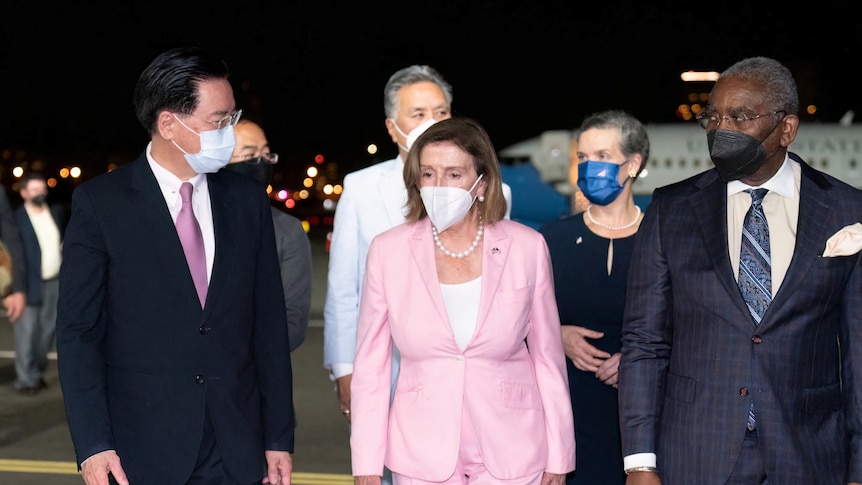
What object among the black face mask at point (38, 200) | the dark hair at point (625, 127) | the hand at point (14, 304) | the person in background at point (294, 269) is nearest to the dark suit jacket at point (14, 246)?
the hand at point (14, 304)

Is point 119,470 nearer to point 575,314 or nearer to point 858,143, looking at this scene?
point 575,314

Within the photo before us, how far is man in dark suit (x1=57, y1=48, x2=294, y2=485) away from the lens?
288cm

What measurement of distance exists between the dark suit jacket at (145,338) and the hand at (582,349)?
1397 mm

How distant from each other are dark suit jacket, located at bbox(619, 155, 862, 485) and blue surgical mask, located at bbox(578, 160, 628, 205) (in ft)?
3.92

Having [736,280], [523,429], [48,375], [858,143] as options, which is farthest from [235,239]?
[858,143]

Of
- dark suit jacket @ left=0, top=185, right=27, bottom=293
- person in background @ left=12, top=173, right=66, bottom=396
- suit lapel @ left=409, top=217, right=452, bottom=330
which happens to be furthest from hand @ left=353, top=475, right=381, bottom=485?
person in background @ left=12, top=173, right=66, bottom=396

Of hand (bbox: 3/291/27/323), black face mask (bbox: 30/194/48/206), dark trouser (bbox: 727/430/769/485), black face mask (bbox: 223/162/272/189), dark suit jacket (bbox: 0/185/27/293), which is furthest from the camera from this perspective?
black face mask (bbox: 30/194/48/206)

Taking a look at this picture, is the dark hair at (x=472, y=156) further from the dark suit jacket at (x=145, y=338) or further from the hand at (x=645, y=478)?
the hand at (x=645, y=478)

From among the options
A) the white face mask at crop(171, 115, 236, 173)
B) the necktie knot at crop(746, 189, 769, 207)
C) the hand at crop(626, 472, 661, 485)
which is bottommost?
the hand at crop(626, 472, 661, 485)

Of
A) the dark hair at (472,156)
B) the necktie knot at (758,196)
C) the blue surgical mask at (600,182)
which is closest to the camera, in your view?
the necktie knot at (758,196)

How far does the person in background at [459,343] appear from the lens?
308 centimetres

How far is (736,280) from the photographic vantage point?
109 inches

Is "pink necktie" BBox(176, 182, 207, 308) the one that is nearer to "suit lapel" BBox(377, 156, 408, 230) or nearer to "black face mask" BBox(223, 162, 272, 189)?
"suit lapel" BBox(377, 156, 408, 230)

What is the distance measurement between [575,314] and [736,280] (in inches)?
52.2
